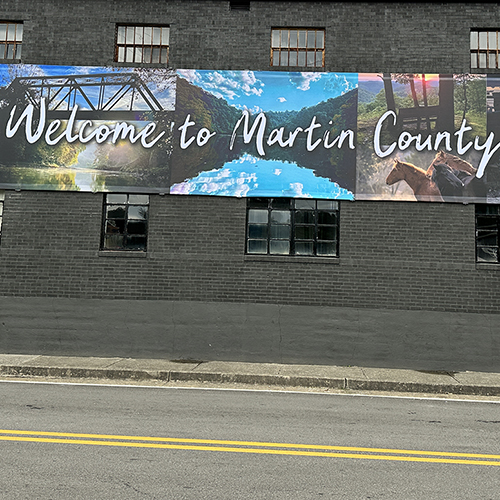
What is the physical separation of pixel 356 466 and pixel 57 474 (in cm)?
289

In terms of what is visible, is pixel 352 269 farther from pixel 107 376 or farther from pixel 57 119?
pixel 57 119

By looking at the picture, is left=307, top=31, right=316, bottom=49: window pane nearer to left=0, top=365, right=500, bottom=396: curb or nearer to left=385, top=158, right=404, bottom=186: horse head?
left=385, top=158, right=404, bottom=186: horse head

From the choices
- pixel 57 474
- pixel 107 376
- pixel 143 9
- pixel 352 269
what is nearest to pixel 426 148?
pixel 352 269

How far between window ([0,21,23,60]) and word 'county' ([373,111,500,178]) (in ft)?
29.7

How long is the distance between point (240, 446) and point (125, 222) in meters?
7.96

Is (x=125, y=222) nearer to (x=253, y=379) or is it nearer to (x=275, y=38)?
(x=253, y=379)

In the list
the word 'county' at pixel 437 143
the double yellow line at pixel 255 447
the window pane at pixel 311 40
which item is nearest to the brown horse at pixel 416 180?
the word 'county' at pixel 437 143

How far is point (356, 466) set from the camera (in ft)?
17.7

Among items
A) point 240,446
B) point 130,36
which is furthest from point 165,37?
point 240,446

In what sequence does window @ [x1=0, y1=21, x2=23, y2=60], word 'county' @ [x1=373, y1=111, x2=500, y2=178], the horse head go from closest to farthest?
1. word 'county' @ [x1=373, y1=111, x2=500, y2=178]
2. the horse head
3. window @ [x1=0, y1=21, x2=23, y2=60]

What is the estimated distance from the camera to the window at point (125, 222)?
12781 millimetres

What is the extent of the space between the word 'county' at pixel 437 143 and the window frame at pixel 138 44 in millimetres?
5498

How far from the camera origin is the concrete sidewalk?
9.95 meters

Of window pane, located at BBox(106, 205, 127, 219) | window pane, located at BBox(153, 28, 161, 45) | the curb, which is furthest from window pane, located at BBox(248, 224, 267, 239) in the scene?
window pane, located at BBox(153, 28, 161, 45)
